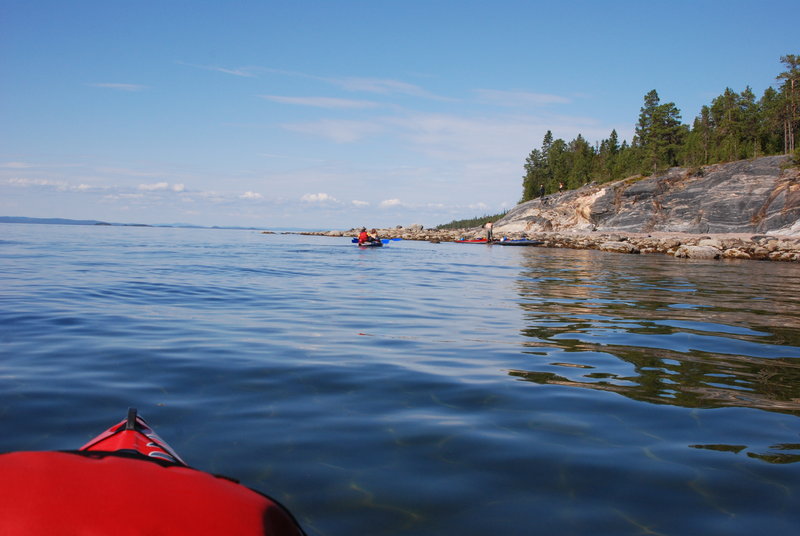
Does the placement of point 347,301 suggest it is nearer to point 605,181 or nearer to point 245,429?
point 245,429

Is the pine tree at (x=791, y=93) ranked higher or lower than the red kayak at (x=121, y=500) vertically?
higher

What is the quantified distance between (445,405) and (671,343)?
4660 mm

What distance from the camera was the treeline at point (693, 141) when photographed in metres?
64.6

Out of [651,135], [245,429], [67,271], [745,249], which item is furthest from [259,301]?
[651,135]

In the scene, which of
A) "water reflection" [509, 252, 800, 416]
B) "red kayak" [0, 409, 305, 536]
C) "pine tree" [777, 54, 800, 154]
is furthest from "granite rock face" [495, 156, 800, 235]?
"red kayak" [0, 409, 305, 536]

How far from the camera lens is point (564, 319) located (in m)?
10.2

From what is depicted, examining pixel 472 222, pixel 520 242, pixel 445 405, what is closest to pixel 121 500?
pixel 445 405

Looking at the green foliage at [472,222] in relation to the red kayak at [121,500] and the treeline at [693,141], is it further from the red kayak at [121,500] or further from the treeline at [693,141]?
the red kayak at [121,500]

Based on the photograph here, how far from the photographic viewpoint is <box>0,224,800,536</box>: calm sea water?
3.29m

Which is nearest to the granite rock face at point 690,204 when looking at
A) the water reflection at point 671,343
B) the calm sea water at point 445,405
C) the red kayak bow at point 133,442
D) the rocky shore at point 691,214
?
the rocky shore at point 691,214

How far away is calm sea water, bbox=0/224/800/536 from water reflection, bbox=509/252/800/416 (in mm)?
51

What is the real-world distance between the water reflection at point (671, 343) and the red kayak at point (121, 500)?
396 cm

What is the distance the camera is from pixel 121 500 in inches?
66.0

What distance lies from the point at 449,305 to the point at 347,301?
2.39 meters
